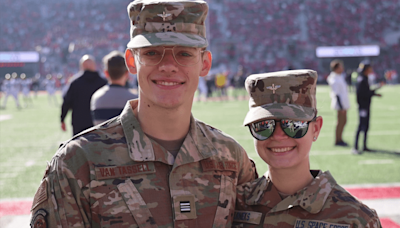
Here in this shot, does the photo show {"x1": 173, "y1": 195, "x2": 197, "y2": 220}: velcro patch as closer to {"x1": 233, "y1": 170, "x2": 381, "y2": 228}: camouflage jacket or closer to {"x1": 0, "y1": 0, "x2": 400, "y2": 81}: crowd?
{"x1": 233, "y1": 170, "x2": 381, "y2": 228}: camouflage jacket

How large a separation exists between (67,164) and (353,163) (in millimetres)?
6168

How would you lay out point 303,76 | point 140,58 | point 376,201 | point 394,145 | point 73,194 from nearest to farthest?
point 73,194
point 140,58
point 303,76
point 376,201
point 394,145

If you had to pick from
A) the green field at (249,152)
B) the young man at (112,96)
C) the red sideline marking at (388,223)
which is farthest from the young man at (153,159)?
the red sideline marking at (388,223)

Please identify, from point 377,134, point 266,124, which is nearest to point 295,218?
point 266,124

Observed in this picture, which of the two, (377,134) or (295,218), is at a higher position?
(295,218)

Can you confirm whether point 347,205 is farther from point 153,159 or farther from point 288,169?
point 153,159

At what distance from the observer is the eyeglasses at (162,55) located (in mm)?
1921

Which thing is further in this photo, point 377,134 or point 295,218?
point 377,134

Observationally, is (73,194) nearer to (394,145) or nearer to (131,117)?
(131,117)

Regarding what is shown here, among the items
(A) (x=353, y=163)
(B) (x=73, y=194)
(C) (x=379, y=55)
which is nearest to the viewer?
(B) (x=73, y=194)

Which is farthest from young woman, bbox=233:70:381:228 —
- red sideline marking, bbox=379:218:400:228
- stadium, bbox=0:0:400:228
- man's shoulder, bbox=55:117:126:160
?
stadium, bbox=0:0:400:228

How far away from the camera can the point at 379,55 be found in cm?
4306

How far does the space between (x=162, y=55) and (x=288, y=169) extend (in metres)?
0.85

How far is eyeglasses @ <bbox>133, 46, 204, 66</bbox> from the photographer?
1.92 m
